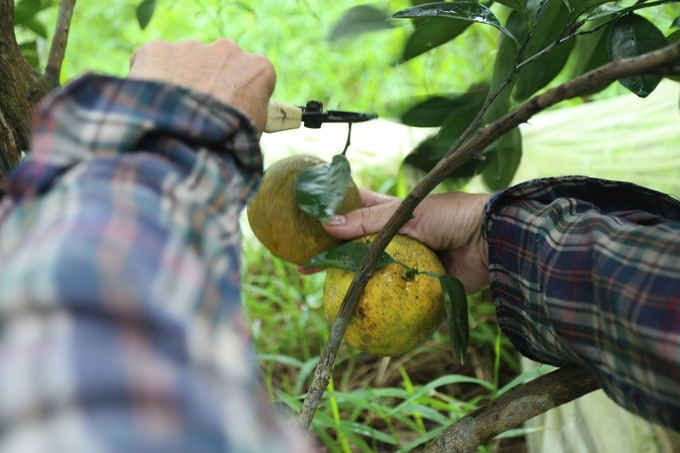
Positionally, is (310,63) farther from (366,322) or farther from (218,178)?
(218,178)

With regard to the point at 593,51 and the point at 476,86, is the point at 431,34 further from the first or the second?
the point at 593,51

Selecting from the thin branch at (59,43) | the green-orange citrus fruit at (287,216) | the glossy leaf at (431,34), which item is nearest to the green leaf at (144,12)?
the thin branch at (59,43)

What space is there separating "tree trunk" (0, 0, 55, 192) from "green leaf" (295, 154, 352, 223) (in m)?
0.42

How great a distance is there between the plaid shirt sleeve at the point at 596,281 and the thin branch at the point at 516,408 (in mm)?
30

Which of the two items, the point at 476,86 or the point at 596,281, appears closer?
the point at 596,281

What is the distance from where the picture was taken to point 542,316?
1.86 feet

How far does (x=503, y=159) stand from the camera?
0.94m

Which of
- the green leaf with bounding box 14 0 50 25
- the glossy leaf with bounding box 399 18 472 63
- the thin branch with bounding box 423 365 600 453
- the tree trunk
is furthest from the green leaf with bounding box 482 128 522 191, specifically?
the green leaf with bounding box 14 0 50 25

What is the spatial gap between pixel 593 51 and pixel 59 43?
932 mm

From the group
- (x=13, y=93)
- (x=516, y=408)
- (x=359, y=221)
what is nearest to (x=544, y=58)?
(x=359, y=221)

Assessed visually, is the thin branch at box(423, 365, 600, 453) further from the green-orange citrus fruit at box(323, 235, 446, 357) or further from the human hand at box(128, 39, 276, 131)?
the human hand at box(128, 39, 276, 131)

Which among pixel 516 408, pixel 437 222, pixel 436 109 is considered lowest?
pixel 516 408

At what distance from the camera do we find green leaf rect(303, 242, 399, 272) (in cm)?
65

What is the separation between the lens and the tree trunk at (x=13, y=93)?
0.66 m
